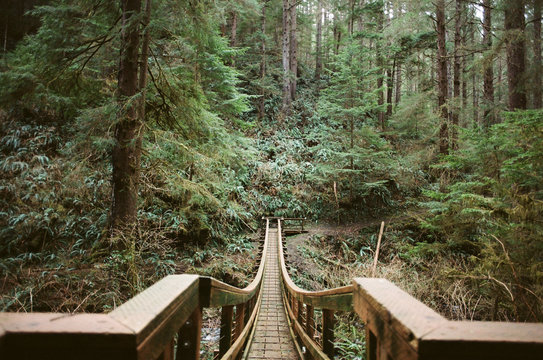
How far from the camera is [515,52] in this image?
8586mm

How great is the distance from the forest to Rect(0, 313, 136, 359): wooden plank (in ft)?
15.2

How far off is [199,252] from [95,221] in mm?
3901

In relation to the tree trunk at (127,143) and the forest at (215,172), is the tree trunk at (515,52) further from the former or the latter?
the tree trunk at (127,143)

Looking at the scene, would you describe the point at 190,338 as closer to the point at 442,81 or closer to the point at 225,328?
the point at 225,328

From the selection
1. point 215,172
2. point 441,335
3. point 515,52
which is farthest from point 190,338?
point 515,52

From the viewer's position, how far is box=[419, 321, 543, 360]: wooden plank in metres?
0.65

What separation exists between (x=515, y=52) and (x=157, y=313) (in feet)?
40.1

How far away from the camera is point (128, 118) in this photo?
586cm

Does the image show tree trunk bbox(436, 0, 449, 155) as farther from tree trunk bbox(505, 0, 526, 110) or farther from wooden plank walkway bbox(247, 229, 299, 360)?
wooden plank walkway bbox(247, 229, 299, 360)

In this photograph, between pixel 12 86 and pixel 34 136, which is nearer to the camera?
pixel 12 86

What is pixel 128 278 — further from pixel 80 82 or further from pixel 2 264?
pixel 80 82

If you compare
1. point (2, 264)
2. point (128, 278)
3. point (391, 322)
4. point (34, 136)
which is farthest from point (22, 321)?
point (34, 136)

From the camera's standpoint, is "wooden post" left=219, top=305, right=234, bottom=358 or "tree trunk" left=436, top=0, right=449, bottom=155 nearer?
"wooden post" left=219, top=305, right=234, bottom=358

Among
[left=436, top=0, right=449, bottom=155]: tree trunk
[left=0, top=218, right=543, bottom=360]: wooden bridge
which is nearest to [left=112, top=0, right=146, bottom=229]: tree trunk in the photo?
[left=0, top=218, right=543, bottom=360]: wooden bridge
